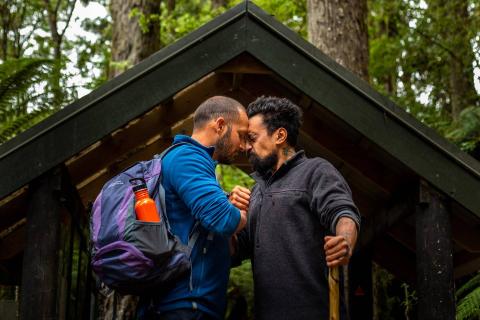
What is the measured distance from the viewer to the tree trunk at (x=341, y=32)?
28.3 feet

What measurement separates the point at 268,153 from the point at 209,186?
41.2 inches

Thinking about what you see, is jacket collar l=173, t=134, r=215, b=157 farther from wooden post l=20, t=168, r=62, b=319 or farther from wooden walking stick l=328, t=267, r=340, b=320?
wooden post l=20, t=168, r=62, b=319

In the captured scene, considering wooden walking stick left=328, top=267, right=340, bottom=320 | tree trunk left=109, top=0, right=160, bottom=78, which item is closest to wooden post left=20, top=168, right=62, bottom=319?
wooden walking stick left=328, top=267, right=340, bottom=320

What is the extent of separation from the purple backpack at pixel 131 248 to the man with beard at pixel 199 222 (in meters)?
0.08

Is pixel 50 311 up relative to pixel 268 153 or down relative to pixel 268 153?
down

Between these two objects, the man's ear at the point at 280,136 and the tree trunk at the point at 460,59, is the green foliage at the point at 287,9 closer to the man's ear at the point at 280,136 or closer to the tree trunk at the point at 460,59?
the tree trunk at the point at 460,59

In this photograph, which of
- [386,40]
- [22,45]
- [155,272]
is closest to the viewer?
[155,272]

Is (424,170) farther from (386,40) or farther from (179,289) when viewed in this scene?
(386,40)

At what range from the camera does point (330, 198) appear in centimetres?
408

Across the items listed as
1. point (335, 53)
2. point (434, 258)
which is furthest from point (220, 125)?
point (335, 53)

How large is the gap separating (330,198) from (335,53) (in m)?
4.83

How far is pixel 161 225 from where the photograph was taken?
3676 mm

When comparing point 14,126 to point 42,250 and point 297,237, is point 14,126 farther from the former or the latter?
point 297,237

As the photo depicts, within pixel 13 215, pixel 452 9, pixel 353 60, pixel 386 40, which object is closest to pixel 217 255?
pixel 13 215
